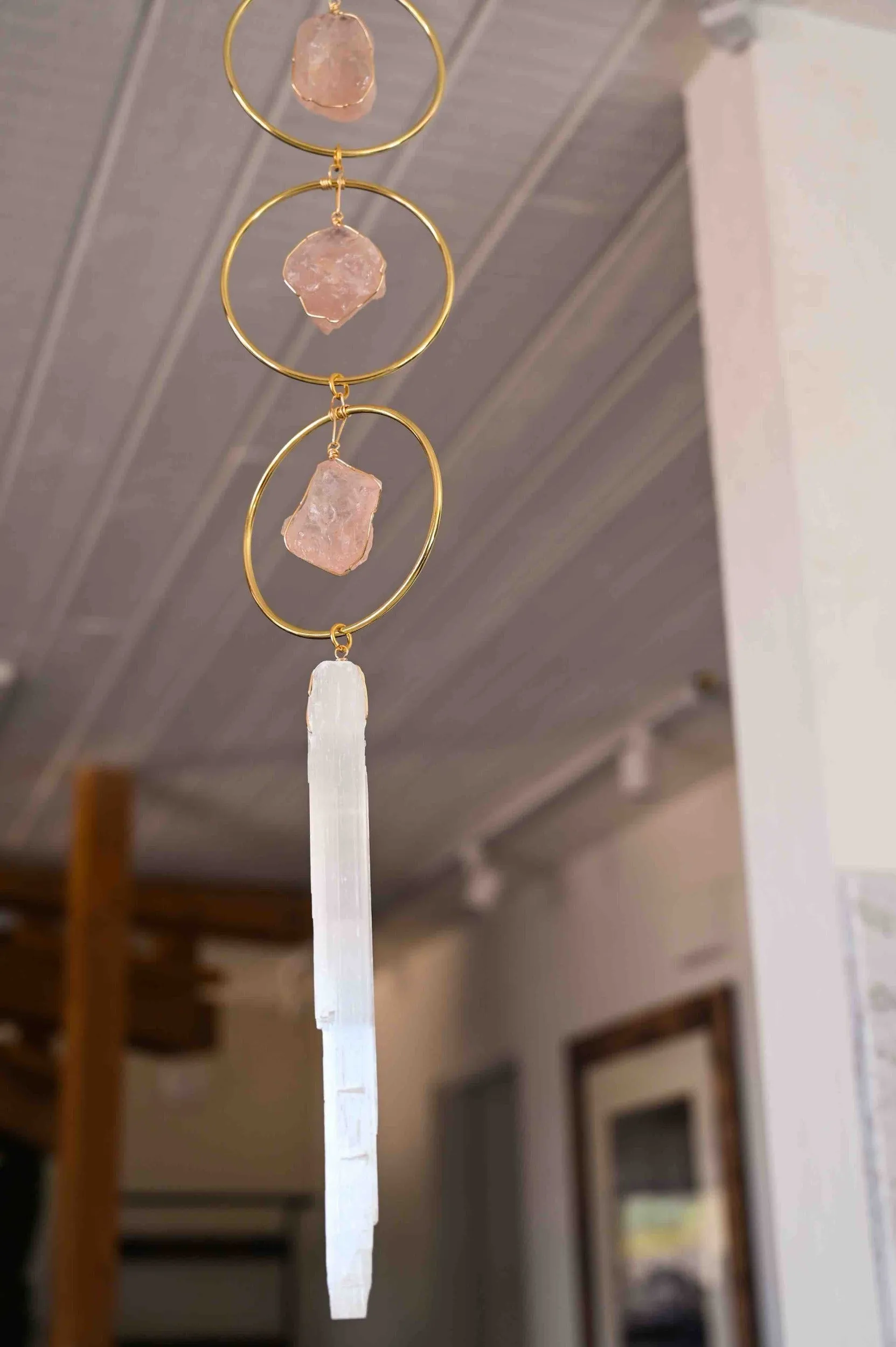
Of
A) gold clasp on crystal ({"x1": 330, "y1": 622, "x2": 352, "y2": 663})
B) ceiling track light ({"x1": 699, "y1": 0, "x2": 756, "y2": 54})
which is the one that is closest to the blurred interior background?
ceiling track light ({"x1": 699, "y1": 0, "x2": 756, "y2": 54})

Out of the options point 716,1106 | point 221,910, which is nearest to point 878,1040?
point 716,1106

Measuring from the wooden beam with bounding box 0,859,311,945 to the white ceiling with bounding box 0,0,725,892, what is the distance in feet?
3.65

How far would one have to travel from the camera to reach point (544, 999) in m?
4.50

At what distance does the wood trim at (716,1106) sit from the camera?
338 cm

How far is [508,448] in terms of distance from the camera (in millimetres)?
2291

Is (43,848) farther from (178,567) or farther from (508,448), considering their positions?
(508,448)

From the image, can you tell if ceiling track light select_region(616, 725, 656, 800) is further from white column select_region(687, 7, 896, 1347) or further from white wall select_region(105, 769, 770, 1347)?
white column select_region(687, 7, 896, 1347)

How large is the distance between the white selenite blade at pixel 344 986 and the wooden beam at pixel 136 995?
390 centimetres

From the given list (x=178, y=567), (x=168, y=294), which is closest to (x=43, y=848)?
(x=178, y=567)

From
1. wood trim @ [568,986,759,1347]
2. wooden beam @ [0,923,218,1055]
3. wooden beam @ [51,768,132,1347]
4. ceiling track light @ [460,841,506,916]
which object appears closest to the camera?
wooden beam @ [51,768,132,1347]

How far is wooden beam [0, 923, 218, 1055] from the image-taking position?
4367 mm

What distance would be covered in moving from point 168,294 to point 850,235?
2.77 ft

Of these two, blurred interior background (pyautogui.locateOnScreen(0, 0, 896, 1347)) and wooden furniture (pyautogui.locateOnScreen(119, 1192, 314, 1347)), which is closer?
blurred interior background (pyautogui.locateOnScreen(0, 0, 896, 1347))

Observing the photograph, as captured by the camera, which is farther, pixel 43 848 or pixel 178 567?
pixel 43 848
